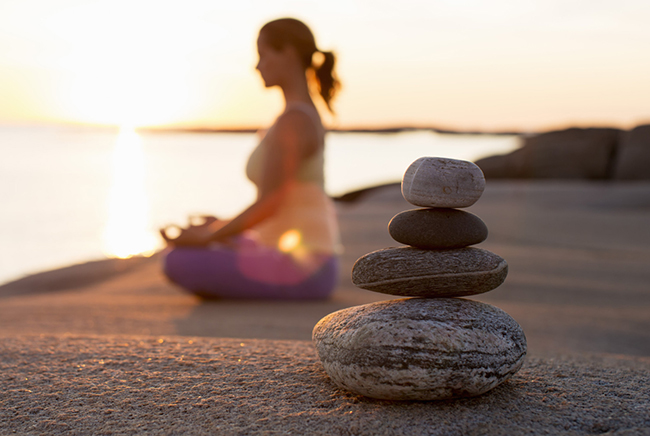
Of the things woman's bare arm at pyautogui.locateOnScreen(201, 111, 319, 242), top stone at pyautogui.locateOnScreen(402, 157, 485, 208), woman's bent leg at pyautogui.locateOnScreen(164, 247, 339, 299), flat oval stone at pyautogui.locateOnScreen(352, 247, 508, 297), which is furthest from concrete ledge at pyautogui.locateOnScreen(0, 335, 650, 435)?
woman's bent leg at pyautogui.locateOnScreen(164, 247, 339, 299)

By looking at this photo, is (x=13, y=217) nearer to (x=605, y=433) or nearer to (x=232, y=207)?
(x=232, y=207)

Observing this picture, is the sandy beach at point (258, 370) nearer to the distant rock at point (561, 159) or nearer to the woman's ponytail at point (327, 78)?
the woman's ponytail at point (327, 78)

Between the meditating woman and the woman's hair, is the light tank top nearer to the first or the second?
the meditating woman

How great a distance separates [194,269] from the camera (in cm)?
443

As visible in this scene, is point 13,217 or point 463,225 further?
point 13,217

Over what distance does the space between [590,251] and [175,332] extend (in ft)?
19.8

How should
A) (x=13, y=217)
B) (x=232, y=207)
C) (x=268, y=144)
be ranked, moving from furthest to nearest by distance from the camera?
(x=232, y=207), (x=13, y=217), (x=268, y=144)

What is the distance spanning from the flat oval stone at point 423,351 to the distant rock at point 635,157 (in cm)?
1553

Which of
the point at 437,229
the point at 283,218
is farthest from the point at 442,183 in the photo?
the point at 283,218

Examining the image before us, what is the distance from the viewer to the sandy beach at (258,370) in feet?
6.05

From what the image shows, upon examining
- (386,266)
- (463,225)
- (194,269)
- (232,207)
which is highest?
(463,225)

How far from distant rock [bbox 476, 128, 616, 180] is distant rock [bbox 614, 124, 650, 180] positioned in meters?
0.75

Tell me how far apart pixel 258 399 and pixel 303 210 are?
2.40 meters

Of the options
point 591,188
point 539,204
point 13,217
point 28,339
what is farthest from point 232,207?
point 28,339
